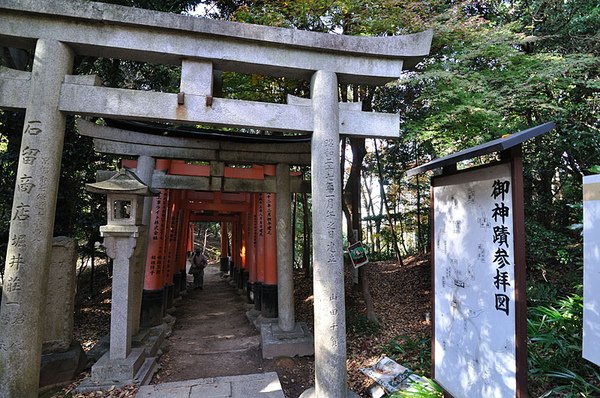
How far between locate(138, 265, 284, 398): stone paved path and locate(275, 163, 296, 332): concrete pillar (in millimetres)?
958

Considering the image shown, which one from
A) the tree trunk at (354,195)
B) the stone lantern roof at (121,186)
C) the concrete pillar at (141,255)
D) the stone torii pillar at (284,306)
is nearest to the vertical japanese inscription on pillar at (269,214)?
the stone torii pillar at (284,306)

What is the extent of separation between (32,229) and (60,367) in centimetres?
264

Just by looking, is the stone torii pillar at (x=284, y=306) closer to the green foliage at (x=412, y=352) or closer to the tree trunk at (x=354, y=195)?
the green foliage at (x=412, y=352)

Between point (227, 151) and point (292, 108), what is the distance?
380 centimetres

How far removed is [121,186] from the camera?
548 centimetres

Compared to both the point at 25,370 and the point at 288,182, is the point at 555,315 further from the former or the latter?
the point at 25,370

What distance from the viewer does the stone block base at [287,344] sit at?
6734 mm

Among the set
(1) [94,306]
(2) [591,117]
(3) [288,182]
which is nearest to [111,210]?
(3) [288,182]

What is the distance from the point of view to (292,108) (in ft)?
14.4

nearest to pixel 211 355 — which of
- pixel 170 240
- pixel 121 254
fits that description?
pixel 121 254

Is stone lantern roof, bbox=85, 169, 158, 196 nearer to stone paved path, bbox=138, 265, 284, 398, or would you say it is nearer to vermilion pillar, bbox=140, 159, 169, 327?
vermilion pillar, bbox=140, 159, 169, 327

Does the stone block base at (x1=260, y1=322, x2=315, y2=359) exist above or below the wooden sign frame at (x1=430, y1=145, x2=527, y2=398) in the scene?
below

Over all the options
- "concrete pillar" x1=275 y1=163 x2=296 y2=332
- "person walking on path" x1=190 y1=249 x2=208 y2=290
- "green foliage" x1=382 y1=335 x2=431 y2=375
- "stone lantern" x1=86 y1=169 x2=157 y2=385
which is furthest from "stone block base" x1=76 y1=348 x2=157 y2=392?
"person walking on path" x1=190 y1=249 x2=208 y2=290

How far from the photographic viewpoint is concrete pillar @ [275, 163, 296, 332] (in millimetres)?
7461
